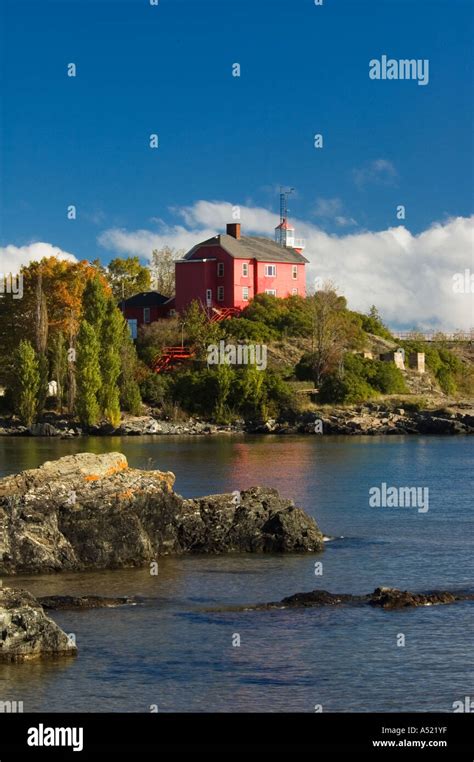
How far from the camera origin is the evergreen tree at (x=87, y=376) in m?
82.0

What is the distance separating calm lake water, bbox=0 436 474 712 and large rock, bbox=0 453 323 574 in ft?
2.41

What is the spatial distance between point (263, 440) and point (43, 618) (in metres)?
57.7

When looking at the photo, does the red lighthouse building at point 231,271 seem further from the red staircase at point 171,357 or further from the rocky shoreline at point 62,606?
the rocky shoreline at point 62,606

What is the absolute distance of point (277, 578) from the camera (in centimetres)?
2592

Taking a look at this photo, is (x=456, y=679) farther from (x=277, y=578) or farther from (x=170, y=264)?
(x=170, y=264)

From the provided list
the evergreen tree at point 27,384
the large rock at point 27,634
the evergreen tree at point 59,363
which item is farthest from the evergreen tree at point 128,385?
the large rock at point 27,634

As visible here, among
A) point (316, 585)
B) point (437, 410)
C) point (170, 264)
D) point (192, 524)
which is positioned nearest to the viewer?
point (316, 585)

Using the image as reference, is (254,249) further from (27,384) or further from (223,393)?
(27,384)

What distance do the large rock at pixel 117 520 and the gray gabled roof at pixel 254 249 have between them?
67421 millimetres

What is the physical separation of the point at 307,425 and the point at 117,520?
58.5 m

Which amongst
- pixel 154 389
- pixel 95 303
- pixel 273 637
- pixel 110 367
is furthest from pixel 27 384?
pixel 273 637

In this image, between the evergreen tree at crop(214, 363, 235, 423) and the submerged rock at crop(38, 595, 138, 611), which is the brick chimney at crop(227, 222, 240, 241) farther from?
the submerged rock at crop(38, 595, 138, 611)
